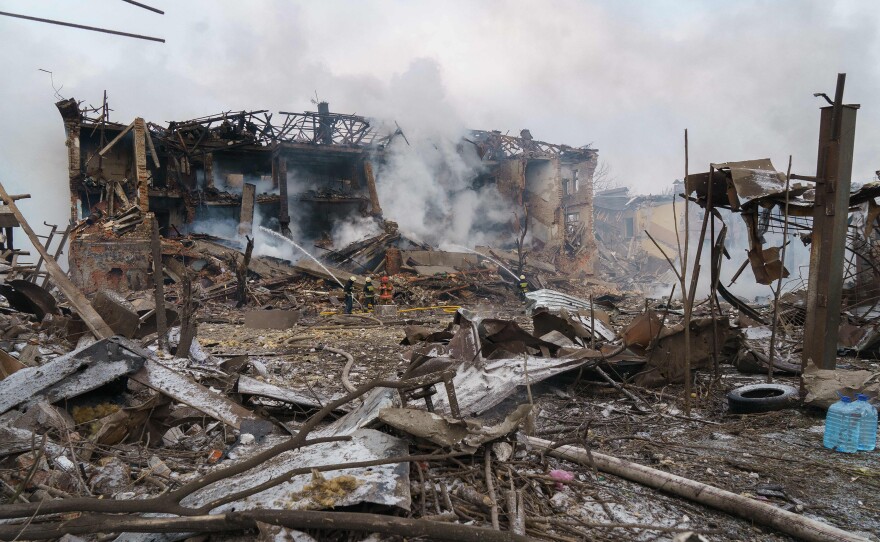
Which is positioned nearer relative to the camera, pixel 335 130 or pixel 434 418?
pixel 434 418

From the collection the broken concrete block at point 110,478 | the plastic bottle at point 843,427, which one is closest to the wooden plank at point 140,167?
the broken concrete block at point 110,478

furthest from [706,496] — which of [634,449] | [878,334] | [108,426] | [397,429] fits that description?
[878,334]

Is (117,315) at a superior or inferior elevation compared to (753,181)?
inferior

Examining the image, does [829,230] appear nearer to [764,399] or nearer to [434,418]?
[764,399]

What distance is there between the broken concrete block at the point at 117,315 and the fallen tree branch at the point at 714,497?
5.18m

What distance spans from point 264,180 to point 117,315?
17381 millimetres

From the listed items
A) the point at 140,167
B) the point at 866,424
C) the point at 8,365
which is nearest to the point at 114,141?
the point at 140,167

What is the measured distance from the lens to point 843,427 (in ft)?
13.2

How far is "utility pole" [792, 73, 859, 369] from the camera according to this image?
5.14m

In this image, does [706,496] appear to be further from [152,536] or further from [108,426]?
[108,426]

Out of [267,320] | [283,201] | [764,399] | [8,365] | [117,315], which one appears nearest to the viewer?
[8,365]

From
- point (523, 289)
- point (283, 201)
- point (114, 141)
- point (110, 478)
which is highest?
point (114, 141)

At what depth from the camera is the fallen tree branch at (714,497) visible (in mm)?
2607

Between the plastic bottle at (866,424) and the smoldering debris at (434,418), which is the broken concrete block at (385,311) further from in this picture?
the plastic bottle at (866,424)
